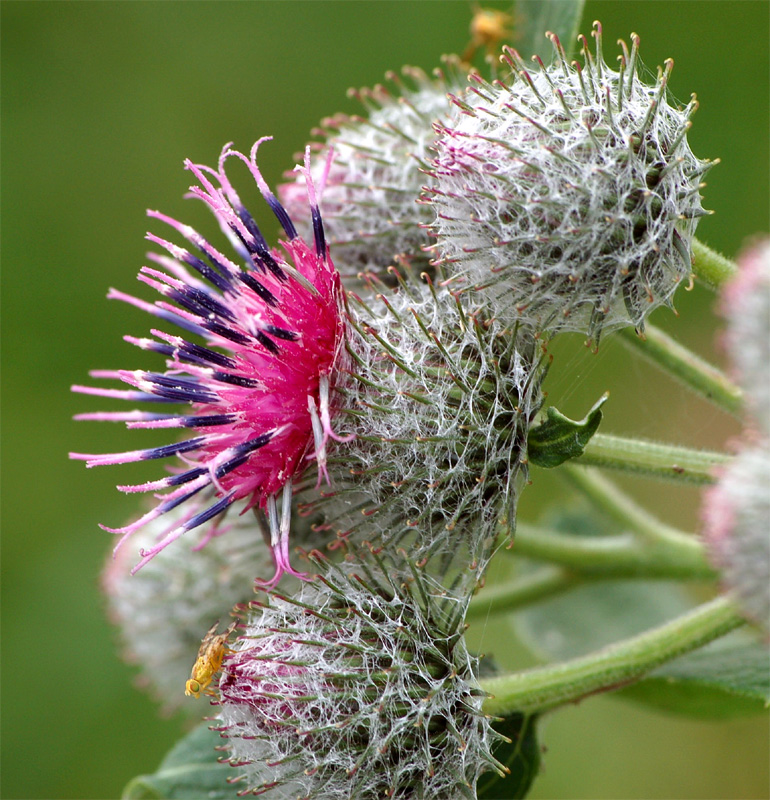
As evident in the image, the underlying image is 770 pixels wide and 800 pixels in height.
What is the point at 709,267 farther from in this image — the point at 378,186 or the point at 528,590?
the point at 528,590

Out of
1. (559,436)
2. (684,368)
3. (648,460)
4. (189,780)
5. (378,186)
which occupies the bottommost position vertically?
(189,780)

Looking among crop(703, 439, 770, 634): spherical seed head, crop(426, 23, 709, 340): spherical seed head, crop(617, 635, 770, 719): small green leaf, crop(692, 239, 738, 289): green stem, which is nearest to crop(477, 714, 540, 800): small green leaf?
crop(617, 635, 770, 719): small green leaf

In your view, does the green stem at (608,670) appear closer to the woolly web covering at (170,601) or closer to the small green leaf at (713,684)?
the small green leaf at (713,684)

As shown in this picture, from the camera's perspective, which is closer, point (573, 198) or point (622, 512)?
point (573, 198)

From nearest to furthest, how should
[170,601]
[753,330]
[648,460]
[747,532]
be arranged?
1. [747,532]
2. [753,330]
3. [648,460]
4. [170,601]

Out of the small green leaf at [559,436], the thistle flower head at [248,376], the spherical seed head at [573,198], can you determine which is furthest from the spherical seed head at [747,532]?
the thistle flower head at [248,376]

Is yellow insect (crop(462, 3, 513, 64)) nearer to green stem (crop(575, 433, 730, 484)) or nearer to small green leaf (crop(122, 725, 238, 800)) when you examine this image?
green stem (crop(575, 433, 730, 484))

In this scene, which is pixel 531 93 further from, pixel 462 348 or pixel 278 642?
pixel 278 642

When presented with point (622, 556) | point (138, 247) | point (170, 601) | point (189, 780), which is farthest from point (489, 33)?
point (138, 247)
